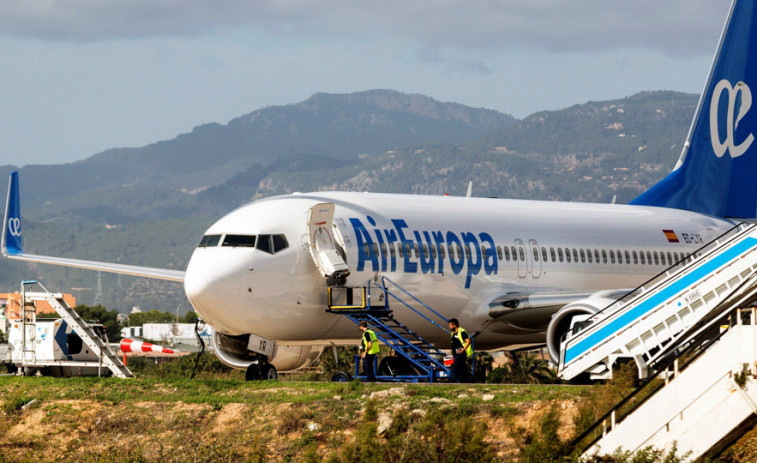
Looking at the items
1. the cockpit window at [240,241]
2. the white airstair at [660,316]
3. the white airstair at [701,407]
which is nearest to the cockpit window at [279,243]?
the cockpit window at [240,241]

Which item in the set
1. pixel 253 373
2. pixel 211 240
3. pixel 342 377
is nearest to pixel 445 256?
pixel 342 377

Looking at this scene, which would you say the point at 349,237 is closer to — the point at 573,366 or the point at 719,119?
the point at 573,366

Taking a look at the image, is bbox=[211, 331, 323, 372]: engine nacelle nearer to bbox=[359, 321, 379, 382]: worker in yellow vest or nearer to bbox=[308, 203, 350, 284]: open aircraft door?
bbox=[308, 203, 350, 284]: open aircraft door

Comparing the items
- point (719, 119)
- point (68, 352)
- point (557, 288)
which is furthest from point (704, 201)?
point (68, 352)

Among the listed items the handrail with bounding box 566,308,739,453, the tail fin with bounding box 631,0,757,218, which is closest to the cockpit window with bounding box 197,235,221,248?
the handrail with bounding box 566,308,739,453

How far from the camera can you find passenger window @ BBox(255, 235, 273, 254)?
22828mm

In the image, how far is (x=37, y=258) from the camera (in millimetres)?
32969

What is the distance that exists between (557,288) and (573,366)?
319 inches

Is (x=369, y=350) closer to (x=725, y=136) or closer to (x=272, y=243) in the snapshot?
(x=272, y=243)

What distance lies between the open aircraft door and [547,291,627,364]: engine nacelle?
4127 mm

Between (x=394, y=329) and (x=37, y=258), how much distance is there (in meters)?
12.7

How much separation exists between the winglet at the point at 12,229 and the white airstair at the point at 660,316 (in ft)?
72.8

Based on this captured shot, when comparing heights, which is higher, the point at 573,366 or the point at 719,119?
the point at 719,119

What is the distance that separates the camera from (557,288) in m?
28.3
